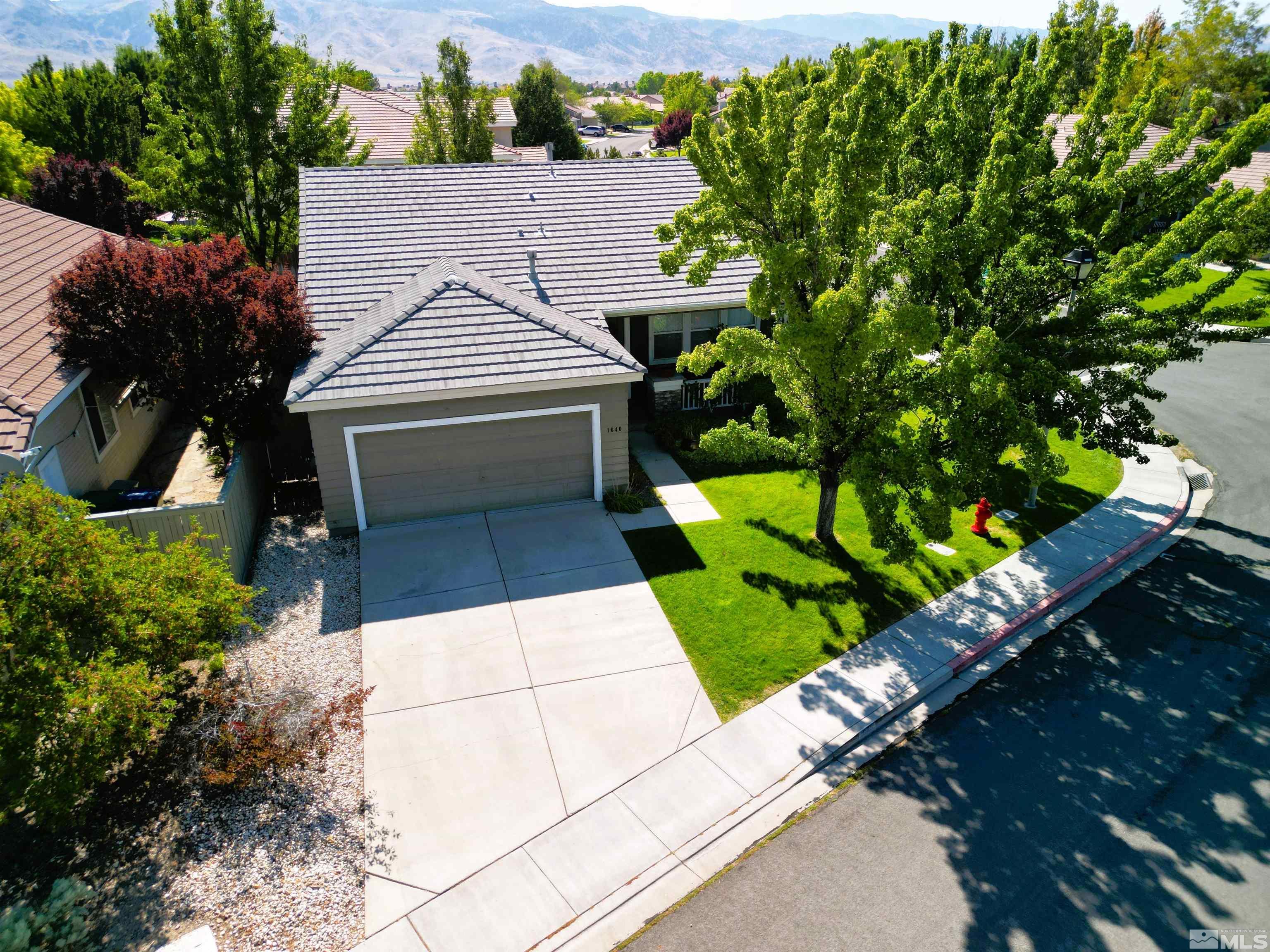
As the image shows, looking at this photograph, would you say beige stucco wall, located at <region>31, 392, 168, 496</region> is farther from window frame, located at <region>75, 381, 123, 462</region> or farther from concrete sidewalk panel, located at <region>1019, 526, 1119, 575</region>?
concrete sidewalk panel, located at <region>1019, 526, 1119, 575</region>

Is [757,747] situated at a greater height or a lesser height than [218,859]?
lesser

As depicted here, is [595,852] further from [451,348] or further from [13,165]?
[13,165]

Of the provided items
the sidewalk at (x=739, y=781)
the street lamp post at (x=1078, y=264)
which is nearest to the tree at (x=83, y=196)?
the sidewalk at (x=739, y=781)

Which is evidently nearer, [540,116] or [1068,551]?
[1068,551]

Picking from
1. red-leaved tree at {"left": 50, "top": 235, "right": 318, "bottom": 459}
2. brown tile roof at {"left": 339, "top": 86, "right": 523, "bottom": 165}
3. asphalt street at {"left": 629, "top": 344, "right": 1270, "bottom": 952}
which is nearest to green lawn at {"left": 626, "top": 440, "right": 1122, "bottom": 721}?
asphalt street at {"left": 629, "top": 344, "right": 1270, "bottom": 952}

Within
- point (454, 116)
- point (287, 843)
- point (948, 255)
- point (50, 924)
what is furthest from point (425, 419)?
point (454, 116)

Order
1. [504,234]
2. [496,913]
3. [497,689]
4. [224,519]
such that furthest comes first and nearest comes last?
[504,234], [224,519], [497,689], [496,913]
